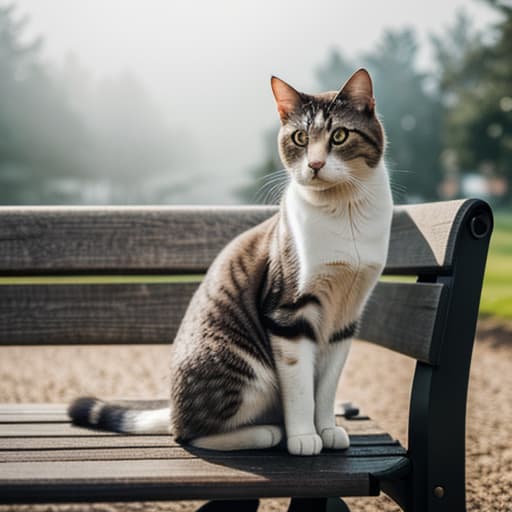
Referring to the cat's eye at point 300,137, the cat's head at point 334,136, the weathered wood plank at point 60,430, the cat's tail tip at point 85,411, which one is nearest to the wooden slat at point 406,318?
the weathered wood plank at point 60,430

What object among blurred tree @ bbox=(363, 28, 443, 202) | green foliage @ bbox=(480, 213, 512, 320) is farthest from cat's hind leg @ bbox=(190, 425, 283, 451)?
blurred tree @ bbox=(363, 28, 443, 202)

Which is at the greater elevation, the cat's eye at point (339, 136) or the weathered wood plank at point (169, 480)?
the cat's eye at point (339, 136)

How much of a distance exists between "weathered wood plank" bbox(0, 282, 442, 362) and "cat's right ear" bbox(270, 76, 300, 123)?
72 centimetres

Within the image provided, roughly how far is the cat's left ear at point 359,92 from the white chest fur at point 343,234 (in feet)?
0.58

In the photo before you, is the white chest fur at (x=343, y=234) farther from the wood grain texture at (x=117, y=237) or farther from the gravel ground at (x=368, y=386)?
the gravel ground at (x=368, y=386)

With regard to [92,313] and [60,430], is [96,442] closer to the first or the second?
[60,430]

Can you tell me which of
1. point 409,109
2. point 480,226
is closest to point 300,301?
point 480,226

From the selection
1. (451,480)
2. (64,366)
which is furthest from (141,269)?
(64,366)

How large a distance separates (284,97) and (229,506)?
1251 mm

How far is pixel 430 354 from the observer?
162cm

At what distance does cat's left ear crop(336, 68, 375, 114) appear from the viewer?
166 cm

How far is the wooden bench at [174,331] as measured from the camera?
4.71 ft

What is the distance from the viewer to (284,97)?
1768 mm

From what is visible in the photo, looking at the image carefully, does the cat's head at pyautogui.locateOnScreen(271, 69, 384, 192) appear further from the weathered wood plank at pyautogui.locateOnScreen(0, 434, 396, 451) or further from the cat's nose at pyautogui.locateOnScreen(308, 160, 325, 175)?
the weathered wood plank at pyautogui.locateOnScreen(0, 434, 396, 451)
